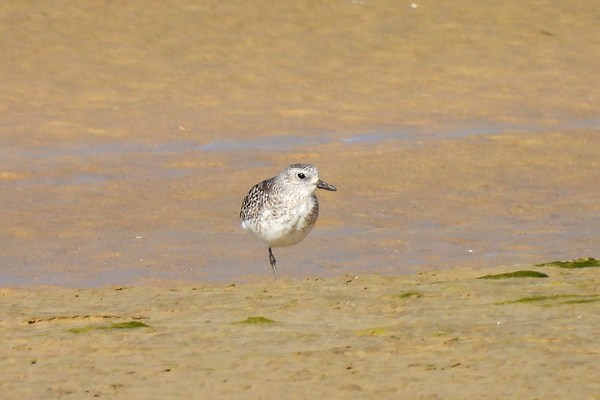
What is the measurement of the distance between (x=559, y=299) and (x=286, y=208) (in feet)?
13.6

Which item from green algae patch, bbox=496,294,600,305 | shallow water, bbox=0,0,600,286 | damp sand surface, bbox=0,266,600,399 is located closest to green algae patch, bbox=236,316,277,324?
damp sand surface, bbox=0,266,600,399

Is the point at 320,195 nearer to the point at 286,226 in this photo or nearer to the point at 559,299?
the point at 286,226

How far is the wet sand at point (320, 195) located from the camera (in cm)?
673

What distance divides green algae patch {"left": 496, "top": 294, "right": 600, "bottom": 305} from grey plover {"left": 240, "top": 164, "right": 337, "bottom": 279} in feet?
13.0

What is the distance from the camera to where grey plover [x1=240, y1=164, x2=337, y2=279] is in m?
11.8

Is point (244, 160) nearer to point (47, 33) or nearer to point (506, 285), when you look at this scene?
point (47, 33)

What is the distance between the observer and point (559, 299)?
802 cm

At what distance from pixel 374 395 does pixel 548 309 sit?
1938 mm

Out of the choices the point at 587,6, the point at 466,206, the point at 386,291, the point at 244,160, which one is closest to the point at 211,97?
the point at 244,160

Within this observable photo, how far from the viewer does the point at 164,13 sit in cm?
2716

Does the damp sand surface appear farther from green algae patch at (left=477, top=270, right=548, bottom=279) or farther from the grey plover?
the grey plover

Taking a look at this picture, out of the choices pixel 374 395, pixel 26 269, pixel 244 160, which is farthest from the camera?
pixel 244 160

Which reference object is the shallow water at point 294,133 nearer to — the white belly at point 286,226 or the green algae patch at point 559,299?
the white belly at point 286,226

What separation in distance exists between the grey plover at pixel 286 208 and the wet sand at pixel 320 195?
1.37 ft
